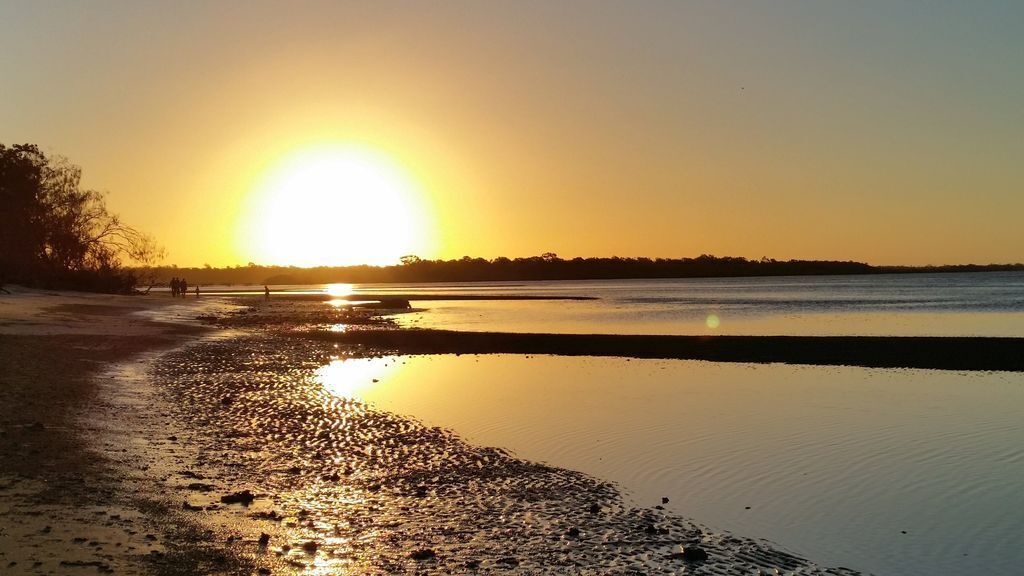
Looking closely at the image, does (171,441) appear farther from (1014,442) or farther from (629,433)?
(1014,442)

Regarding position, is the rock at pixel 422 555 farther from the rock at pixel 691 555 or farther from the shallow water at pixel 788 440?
the shallow water at pixel 788 440

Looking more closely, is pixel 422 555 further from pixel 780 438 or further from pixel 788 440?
pixel 780 438

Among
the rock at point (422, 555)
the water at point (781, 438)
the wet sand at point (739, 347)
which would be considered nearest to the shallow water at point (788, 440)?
the water at point (781, 438)

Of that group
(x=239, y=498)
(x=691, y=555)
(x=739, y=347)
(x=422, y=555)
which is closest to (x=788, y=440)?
(x=691, y=555)

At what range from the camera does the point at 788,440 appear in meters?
17.5

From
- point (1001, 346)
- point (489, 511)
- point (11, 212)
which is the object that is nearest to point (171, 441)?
point (489, 511)

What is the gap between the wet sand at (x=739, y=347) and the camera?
32844 millimetres

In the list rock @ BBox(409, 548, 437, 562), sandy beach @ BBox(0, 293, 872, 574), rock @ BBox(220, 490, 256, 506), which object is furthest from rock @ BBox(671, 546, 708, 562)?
rock @ BBox(220, 490, 256, 506)

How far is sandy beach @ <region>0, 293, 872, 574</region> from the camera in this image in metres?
9.16

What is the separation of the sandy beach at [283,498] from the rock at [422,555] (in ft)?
0.06

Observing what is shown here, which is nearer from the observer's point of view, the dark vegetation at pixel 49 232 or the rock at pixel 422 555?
the rock at pixel 422 555

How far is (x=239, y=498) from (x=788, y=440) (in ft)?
38.7

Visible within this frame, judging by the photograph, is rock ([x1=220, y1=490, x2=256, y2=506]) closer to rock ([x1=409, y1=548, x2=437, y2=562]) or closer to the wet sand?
rock ([x1=409, y1=548, x2=437, y2=562])

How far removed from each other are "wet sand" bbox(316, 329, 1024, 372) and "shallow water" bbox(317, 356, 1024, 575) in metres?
2.81
